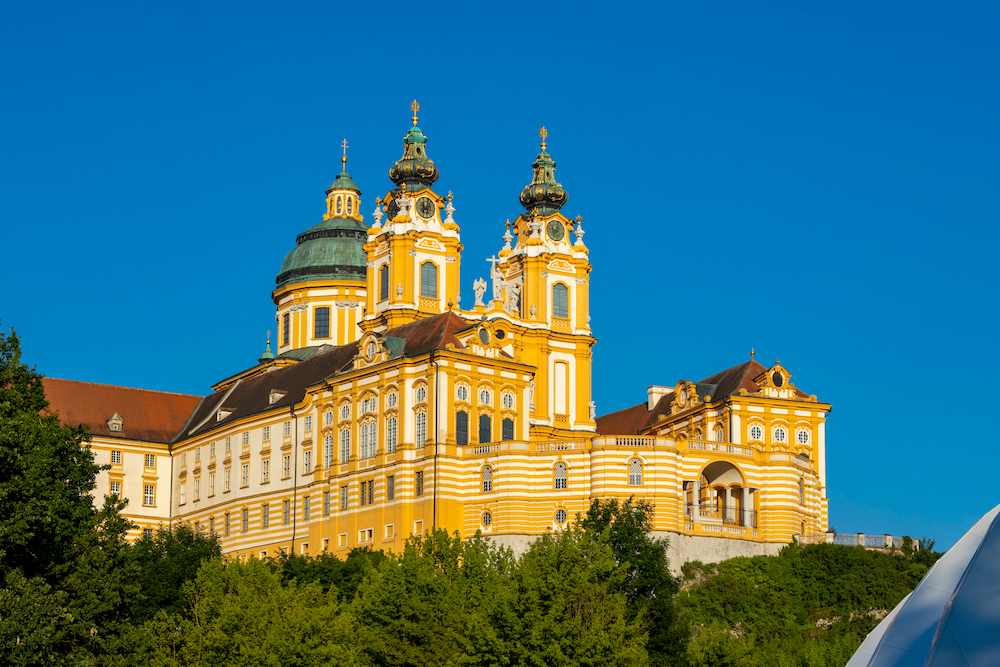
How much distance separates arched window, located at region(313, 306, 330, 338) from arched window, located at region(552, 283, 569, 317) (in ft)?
61.6

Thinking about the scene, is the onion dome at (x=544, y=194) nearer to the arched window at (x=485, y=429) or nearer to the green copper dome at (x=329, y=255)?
the green copper dome at (x=329, y=255)

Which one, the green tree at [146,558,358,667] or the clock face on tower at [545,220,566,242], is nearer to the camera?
the green tree at [146,558,358,667]

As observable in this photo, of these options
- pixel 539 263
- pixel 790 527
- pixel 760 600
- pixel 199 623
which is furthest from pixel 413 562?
pixel 539 263

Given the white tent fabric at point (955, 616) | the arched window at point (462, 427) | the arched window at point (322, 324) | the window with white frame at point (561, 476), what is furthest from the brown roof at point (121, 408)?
the white tent fabric at point (955, 616)

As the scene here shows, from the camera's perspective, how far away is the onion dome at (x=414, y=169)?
110319mm

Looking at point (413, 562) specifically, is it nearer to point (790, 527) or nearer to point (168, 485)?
point (790, 527)

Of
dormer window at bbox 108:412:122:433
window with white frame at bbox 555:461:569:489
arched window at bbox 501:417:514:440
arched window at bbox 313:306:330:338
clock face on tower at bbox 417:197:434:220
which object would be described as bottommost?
window with white frame at bbox 555:461:569:489

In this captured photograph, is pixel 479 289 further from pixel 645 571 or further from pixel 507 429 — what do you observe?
pixel 645 571

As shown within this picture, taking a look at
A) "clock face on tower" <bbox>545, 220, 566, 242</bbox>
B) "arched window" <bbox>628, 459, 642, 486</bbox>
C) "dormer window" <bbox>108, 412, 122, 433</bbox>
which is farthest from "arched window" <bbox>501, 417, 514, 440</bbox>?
"dormer window" <bbox>108, 412, 122, 433</bbox>

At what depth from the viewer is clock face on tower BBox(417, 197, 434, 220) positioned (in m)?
109

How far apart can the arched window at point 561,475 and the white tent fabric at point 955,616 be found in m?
69.1

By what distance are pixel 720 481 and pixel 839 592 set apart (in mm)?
10721

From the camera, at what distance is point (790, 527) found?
94.8 metres

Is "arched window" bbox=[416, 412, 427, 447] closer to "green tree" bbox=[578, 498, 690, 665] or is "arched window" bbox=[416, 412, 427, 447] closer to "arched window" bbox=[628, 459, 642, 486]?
"green tree" bbox=[578, 498, 690, 665]
